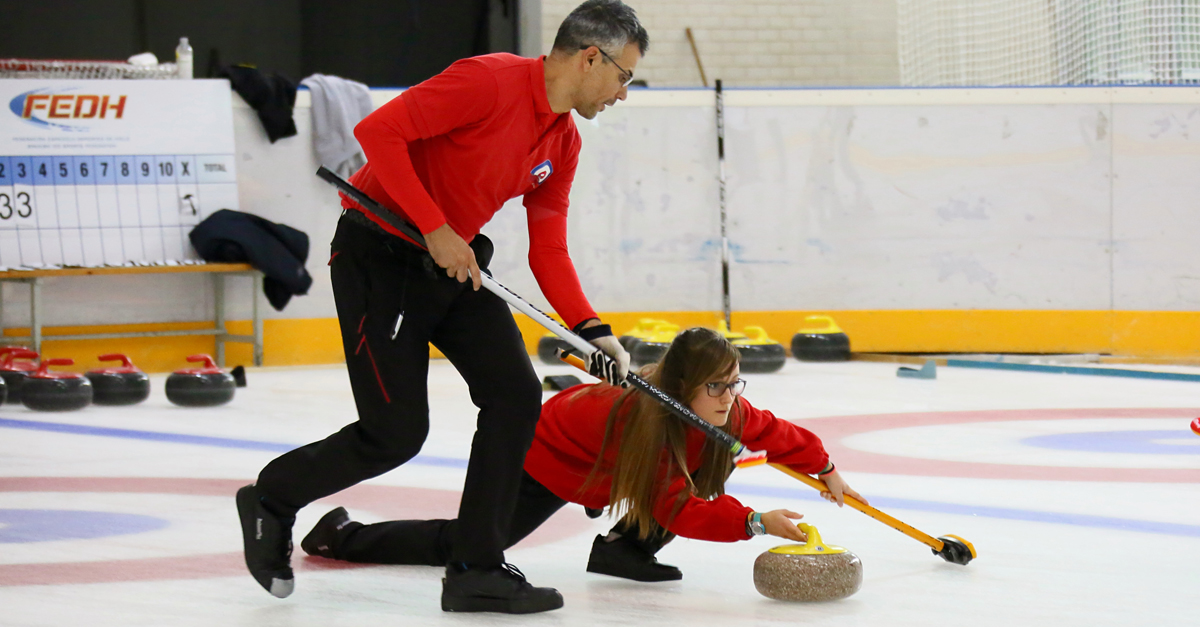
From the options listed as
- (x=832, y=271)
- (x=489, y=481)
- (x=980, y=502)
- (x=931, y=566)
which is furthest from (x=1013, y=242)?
(x=489, y=481)

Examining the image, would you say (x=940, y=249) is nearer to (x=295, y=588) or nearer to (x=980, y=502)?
(x=980, y=502)

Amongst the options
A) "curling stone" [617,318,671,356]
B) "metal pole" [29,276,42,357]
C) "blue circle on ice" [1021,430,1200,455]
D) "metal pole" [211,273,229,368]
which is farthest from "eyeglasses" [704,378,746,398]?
"metal pole" [211,273,229,368]

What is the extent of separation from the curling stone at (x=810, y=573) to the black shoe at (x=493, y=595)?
15.3 inches

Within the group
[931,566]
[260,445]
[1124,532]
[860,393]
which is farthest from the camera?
[860,393]

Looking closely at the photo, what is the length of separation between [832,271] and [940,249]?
2.29 feet

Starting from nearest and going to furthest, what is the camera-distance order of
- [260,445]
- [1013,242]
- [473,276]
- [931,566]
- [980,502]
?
[473,276] → [931,566] → [980,502] → [260,445] → [1013,242]

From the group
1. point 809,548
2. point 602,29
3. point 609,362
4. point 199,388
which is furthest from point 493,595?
point 199,388

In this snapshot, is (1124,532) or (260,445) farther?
(260,445)

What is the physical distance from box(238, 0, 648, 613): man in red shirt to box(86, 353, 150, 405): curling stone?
3561 millimetres

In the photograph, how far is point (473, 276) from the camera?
83.4 inches

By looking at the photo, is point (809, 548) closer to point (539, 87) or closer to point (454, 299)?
point (454, 299)

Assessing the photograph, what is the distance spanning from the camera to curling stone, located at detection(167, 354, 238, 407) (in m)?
5.38

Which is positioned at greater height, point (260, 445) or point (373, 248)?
point (373, 248)

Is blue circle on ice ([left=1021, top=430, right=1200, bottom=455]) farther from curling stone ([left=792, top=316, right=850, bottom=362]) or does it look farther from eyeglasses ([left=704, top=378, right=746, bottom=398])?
curling stone ([left=792, top=316, right=850, bottom=362])
